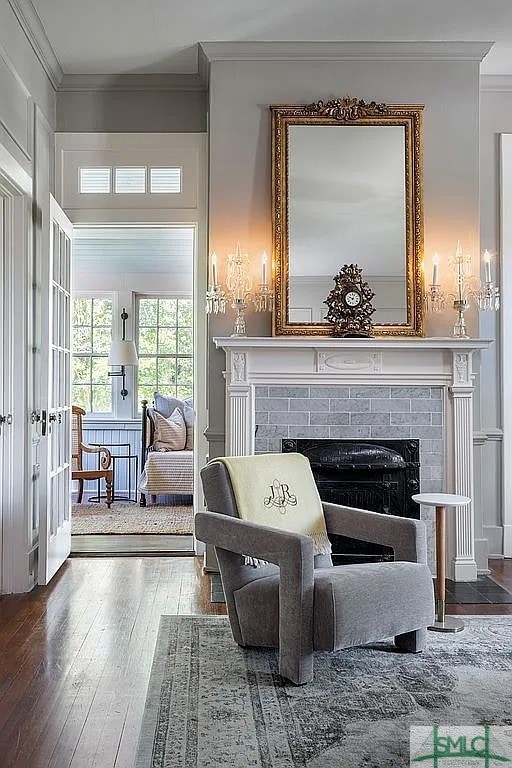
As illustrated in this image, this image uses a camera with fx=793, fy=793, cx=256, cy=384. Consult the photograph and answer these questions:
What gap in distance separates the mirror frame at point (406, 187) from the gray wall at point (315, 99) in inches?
2.4

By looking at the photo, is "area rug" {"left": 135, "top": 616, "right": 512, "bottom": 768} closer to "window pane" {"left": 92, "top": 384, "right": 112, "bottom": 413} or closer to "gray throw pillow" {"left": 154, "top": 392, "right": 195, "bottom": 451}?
"gray throw pillow" {"left": 154, "top": 392, "right": 195, "bottom": 451}

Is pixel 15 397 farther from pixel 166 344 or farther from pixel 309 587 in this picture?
pixel 166 344

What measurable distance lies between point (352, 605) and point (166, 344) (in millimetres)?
5836

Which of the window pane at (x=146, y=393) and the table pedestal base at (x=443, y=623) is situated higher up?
the window pane at (x=146, y=393)

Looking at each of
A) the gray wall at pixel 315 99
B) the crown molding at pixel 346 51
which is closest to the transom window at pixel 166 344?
the gray wall at pixel 315 99

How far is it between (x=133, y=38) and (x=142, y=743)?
12.4 feet

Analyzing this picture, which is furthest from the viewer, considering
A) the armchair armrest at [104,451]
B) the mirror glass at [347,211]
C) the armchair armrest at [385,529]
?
the armchair armrest at [104,451]

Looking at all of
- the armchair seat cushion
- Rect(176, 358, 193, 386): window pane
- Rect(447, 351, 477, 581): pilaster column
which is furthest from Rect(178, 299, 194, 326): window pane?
the armchair seat cushion

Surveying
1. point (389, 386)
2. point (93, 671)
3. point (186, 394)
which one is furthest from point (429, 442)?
point (186, 394)

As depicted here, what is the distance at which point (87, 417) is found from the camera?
816cm

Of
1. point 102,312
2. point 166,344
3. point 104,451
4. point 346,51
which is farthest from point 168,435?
point 346,51

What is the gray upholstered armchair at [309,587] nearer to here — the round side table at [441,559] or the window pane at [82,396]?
the round side table at [441,559]

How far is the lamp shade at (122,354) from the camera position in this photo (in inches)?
312

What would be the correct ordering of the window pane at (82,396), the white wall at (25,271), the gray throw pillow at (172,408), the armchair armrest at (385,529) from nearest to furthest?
the armchair armrest at (385,529)
the white wall at (25,271)
the gray throw pillow at (172,408)
the window pane at (82,396)
